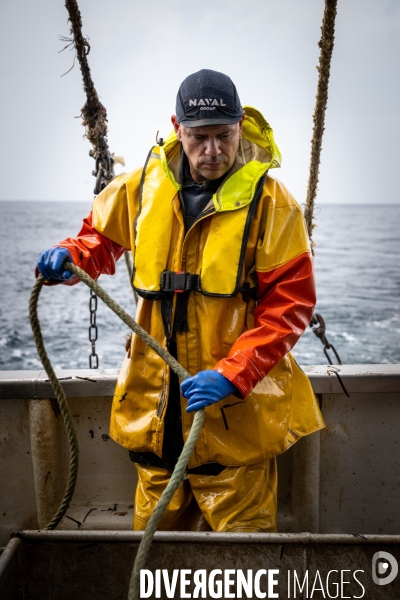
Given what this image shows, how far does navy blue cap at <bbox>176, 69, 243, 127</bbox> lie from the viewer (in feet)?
6.34

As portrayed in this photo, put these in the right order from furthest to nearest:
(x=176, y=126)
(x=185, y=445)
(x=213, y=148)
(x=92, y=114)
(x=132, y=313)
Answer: (x=132, y=313)
(x=92, y=114)
(x=176, y=126)
(x=213, y=148)
(x=185, y=445)

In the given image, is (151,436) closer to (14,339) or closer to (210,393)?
(210,393)

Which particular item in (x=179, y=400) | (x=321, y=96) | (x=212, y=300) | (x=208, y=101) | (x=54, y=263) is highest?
(x=321, y=96)

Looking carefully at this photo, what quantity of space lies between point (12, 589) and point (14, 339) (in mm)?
11649

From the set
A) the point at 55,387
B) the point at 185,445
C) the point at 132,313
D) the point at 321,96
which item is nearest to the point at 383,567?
the point at 185,445

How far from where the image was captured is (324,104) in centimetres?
303

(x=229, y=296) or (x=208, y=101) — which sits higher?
(x=208, y=101)

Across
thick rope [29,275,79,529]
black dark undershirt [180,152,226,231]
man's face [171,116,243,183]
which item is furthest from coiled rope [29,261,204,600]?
man's face [171,116,243,183]

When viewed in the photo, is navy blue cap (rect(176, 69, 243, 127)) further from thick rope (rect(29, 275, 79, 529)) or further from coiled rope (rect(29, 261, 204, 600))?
thick rope (rect(29, 275, 79, 529))

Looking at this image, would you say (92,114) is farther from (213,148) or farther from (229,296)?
(229,296)

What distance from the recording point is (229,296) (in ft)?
6.57

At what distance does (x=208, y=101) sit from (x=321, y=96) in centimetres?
130

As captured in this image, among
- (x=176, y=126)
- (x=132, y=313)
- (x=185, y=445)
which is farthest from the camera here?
(x=132, y=313)

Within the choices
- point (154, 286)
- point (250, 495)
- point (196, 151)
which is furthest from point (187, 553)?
point (196, 151)
